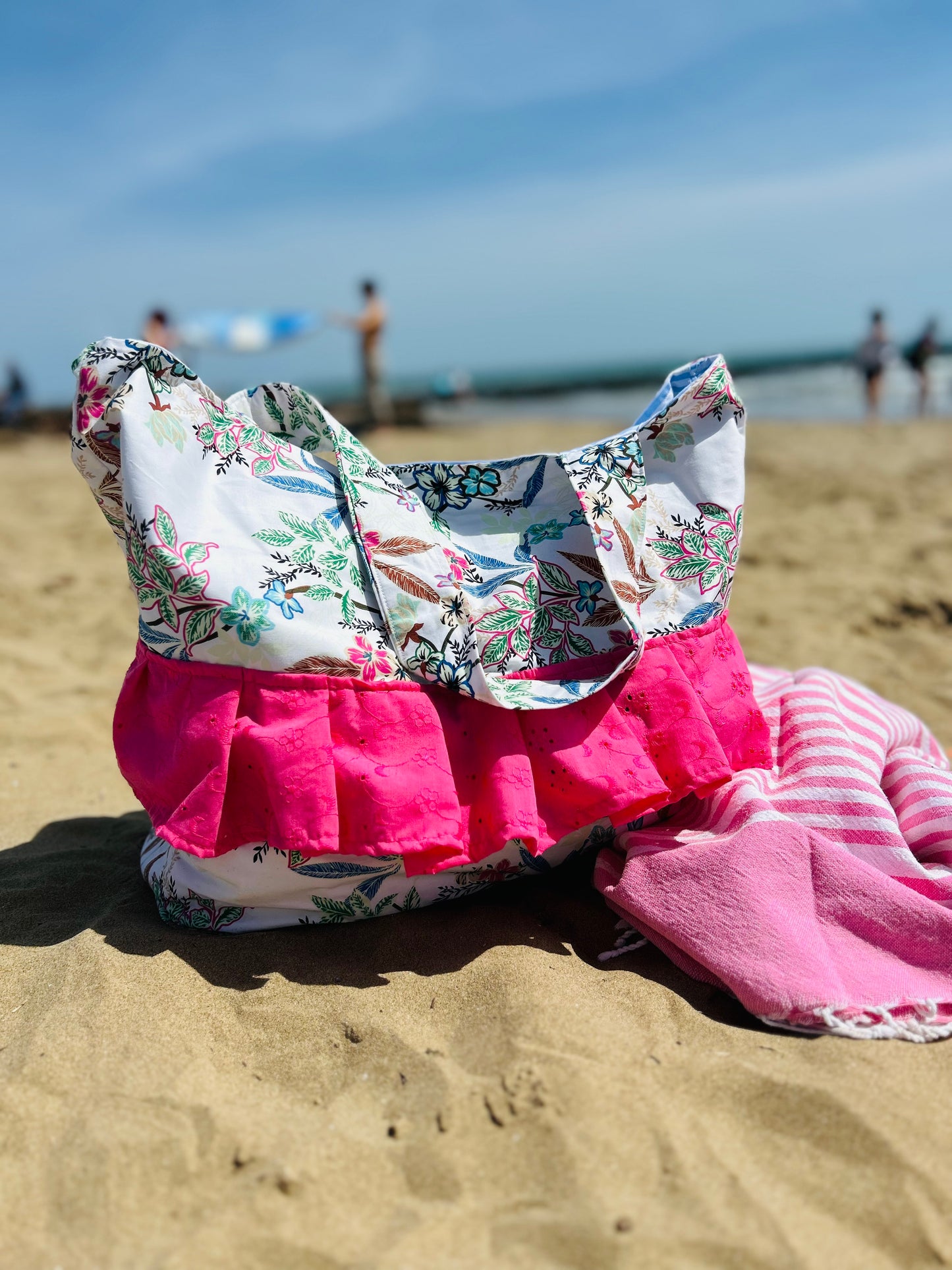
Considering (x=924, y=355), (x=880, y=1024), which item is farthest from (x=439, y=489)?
(x=924, y=355)

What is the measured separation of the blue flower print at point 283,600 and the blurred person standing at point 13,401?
16.9 meters

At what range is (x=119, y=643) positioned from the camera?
4344mm

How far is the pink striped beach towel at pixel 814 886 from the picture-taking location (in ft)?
5.71

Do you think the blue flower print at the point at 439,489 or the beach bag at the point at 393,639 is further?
the blue flower print at the point at 439,489

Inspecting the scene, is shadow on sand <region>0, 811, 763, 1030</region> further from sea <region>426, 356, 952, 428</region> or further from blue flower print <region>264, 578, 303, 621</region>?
sea <region>426, 356, 952, 428</region>

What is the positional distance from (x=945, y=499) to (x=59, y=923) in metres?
6.74

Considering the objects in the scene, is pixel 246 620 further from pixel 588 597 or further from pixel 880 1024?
pixel 880 1024

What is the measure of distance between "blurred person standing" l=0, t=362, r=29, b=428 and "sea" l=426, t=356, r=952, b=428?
730 cm

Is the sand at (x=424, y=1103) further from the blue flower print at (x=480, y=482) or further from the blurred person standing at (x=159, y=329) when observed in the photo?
the blurred person standing at (x=159, y=329)

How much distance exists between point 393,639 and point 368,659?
0.07 m

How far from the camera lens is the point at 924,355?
1449 centimetres

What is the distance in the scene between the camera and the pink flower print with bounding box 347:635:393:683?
73.8 inches

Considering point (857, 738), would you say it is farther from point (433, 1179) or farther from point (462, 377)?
point (462, 377)

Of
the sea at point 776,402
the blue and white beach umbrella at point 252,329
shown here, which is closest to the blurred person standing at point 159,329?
the blue and white beach umbrella at point 252,329
